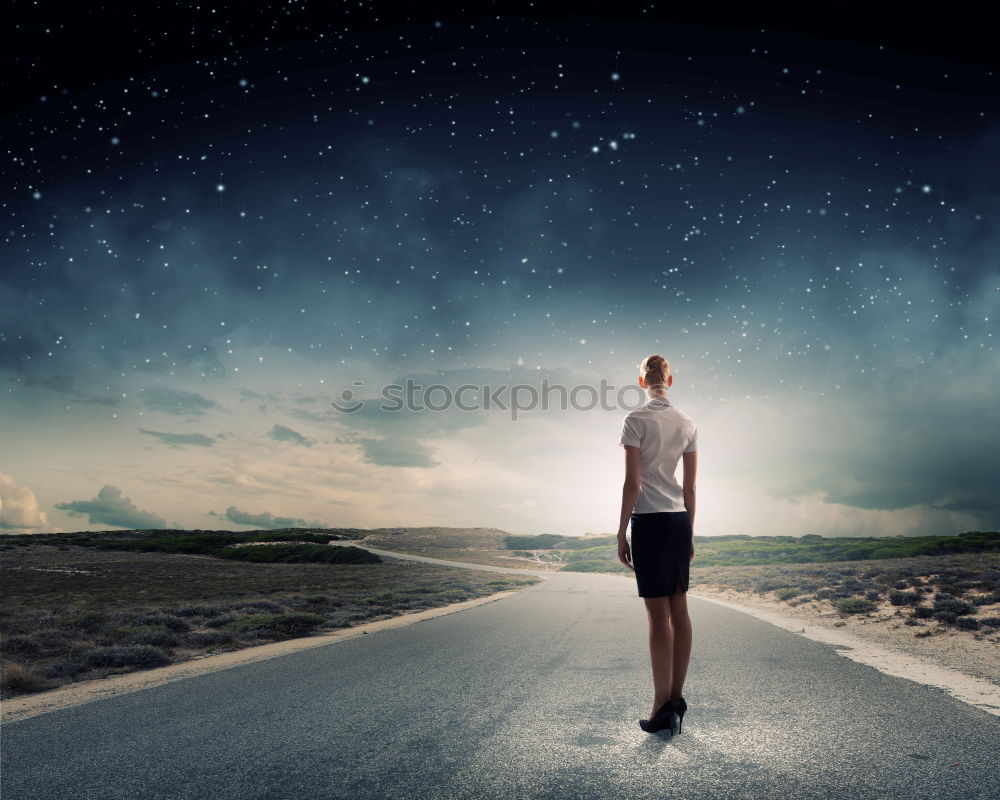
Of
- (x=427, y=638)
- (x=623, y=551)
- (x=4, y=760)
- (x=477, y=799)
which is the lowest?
(x=427, y=638)

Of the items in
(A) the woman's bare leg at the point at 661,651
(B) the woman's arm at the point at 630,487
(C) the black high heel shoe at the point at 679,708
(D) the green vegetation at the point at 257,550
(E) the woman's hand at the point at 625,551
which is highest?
(B) the woman's arm at the point at 630,487

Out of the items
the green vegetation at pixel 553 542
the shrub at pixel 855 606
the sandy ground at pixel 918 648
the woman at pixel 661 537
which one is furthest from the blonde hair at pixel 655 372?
the green vegetation at pixel 553 542

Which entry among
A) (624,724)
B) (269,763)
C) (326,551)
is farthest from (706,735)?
(326,551)

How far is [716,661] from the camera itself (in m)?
7.45

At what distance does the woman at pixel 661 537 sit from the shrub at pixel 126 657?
331 inches

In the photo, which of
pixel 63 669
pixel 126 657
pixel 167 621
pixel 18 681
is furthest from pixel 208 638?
pixel 18 681

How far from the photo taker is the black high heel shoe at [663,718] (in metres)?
4.12

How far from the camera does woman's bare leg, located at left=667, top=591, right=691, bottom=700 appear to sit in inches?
165

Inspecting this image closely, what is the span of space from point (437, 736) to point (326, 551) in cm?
6426

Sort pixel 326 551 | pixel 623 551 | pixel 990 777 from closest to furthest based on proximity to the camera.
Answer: pixel 990 777 → pixel 623 551 → pixel 326 551

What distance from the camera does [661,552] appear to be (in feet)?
13.6

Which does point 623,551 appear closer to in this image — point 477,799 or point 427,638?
point 477,799

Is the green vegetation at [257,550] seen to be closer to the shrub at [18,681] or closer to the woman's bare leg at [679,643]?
the shrub at [18,681]

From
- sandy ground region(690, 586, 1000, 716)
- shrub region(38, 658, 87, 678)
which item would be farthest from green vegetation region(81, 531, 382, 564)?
sandy ground region(690, 586, 1000, 716)
